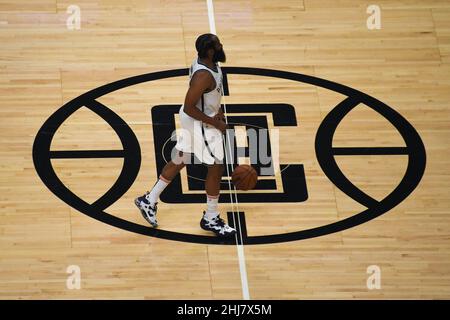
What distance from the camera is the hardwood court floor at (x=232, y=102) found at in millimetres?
10070

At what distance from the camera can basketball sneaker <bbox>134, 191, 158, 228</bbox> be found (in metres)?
10.5

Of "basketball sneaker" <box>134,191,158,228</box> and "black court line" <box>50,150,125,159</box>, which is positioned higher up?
"black court line" <box>50,150,125,159</box>

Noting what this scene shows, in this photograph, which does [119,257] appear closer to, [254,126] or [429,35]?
[254,126]

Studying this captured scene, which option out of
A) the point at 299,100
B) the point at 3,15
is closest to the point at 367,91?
the point at 299,100

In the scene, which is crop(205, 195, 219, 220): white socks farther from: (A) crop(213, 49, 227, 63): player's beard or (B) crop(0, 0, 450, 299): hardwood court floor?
(A) crop(213, 49, 227, 63): player's beard

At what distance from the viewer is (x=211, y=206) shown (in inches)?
409

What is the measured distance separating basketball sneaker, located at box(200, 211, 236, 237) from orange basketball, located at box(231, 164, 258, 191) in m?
0.40

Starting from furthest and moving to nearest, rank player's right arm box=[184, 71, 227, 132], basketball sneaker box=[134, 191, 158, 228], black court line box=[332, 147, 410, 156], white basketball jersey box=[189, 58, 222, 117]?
1. black court line box=[332, 147, 410, 156]
2. basketball sneaker box=[134, 191, 158, 228]
3. white basketball jersey box=[189, 58, 222, 117]
4. player's right arm box=[184, 71, 227, 132]

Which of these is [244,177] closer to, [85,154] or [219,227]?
[219,227]

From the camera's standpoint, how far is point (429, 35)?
1292 centimetres

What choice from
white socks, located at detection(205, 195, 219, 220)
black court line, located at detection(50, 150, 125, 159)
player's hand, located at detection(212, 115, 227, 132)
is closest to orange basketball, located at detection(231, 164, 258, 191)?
white socks, located at detection(205, 195, 219, 220)

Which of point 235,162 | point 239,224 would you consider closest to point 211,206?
point 239,224

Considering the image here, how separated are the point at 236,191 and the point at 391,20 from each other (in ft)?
11.5

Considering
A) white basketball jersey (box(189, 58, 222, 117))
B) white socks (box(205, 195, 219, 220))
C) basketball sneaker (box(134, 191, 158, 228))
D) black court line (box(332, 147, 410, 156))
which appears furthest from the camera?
black court line (box(332, 147, 410, 156))
